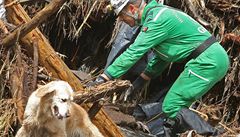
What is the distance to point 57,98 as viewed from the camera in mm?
3764

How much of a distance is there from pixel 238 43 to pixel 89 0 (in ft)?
5.93

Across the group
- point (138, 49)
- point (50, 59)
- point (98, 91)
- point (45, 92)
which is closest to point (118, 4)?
point (138, 49)

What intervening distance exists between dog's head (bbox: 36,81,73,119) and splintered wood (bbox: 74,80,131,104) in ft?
2.35

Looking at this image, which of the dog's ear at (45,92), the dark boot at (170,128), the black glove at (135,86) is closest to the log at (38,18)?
the dog's ear at (45,92)

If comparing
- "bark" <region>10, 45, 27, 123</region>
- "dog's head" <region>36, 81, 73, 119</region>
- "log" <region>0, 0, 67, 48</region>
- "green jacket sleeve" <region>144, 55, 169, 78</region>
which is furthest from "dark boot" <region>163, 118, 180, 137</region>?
"dog's head" <region>36, 81, 73, 119</region>

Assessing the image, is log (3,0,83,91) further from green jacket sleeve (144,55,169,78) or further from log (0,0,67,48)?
green jacket sleeve (144,55,169,78)

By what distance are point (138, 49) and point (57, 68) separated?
2.56ft

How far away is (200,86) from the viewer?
563 centimetres

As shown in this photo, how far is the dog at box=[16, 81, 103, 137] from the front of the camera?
3768mm

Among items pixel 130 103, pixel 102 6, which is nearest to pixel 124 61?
pixel 130 103

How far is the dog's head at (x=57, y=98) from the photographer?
148 inches

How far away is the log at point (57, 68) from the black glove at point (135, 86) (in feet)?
4.83

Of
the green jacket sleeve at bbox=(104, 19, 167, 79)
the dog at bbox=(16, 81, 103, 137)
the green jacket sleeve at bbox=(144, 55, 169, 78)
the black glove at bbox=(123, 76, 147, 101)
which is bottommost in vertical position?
the black glove at bbox=(123, 76, 147, 101)

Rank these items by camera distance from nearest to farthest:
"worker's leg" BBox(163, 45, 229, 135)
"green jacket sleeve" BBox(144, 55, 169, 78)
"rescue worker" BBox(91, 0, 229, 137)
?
"rescue worker" BBox(91, 0, 229, 137) → "worker's leg" BBox(163, 45, 229, 135) → "green jacket sleeve" BBox(144, 55, 169, 78)
